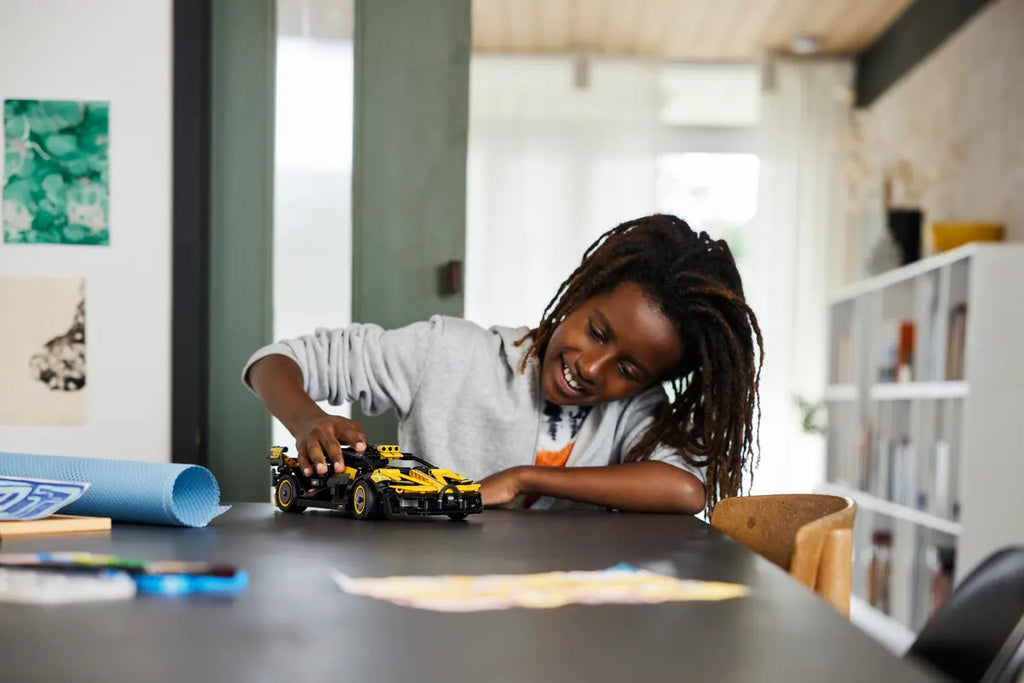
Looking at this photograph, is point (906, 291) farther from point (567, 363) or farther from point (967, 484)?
point (567, 363)

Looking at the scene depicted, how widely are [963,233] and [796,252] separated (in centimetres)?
192

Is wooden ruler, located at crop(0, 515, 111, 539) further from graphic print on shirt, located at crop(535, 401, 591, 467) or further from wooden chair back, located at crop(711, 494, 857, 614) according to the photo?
graphic print on shirt, located at crop(535, 401, 591, 467)

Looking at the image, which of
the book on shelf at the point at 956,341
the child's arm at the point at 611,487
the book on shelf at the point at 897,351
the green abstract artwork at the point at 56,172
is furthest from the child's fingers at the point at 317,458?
the book on shelf at the point at 897,351

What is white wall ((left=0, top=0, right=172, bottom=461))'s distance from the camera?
2.23 m

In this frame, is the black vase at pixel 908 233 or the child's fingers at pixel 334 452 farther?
the black vase at pixel 908 233

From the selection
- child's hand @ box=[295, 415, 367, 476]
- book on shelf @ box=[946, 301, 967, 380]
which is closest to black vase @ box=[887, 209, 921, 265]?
book on shelf @ box=[946, 301, 967, 380]

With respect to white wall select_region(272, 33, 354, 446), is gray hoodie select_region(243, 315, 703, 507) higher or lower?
lower

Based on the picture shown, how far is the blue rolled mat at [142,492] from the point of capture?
1.01m

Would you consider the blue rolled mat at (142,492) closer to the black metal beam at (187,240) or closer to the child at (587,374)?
the child at (587,374)

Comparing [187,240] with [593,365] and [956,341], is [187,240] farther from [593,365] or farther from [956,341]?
[956,341]

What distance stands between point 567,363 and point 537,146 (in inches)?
172

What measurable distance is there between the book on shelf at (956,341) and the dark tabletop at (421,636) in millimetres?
3117

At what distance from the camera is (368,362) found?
1750 millimetres

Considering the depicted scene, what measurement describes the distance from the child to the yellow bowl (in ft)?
8.27
